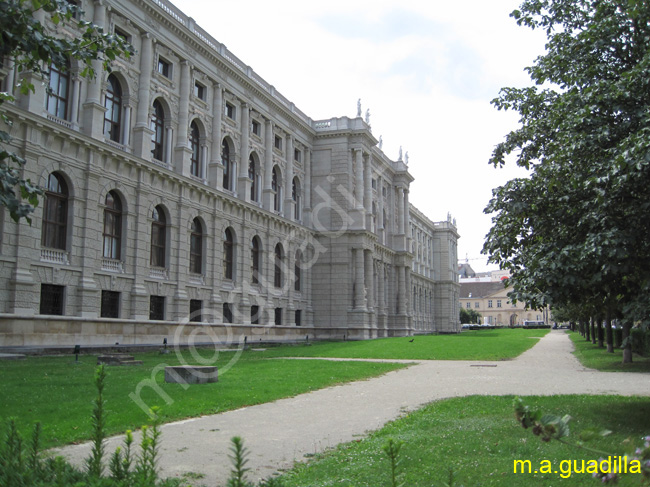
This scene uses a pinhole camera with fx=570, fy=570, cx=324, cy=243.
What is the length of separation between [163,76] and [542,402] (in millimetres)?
31764

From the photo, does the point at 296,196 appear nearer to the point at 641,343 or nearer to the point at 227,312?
the point at 227,312

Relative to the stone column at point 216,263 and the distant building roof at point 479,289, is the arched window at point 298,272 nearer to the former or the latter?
the stone column at point 216,263

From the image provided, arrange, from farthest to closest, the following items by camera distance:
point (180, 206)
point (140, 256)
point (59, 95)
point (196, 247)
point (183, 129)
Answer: point (196, 247) → point (183, 129) → point (180, 206) → point (140, 256) → point (59, 95)

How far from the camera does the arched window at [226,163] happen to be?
4441cm

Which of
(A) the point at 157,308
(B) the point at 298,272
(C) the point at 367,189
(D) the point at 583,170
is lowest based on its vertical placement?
(A) the point at 157,308

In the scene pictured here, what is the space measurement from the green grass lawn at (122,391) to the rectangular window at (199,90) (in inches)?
924

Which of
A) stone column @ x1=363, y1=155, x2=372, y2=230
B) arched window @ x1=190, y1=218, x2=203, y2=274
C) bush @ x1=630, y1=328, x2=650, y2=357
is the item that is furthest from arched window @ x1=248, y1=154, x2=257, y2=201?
bush @ x1=630, y1=328, x2=650, y2=357

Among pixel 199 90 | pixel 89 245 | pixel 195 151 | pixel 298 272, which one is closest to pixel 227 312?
pixel 195 151

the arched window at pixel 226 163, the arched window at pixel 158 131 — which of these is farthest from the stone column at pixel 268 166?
the arched window at pixel 158 131

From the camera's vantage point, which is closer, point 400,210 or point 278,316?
point 278,316

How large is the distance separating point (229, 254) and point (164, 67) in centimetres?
1410

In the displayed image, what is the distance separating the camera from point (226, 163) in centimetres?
4466

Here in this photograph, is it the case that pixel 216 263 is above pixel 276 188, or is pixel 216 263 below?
below

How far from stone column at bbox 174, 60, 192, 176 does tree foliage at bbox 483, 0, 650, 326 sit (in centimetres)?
2769
